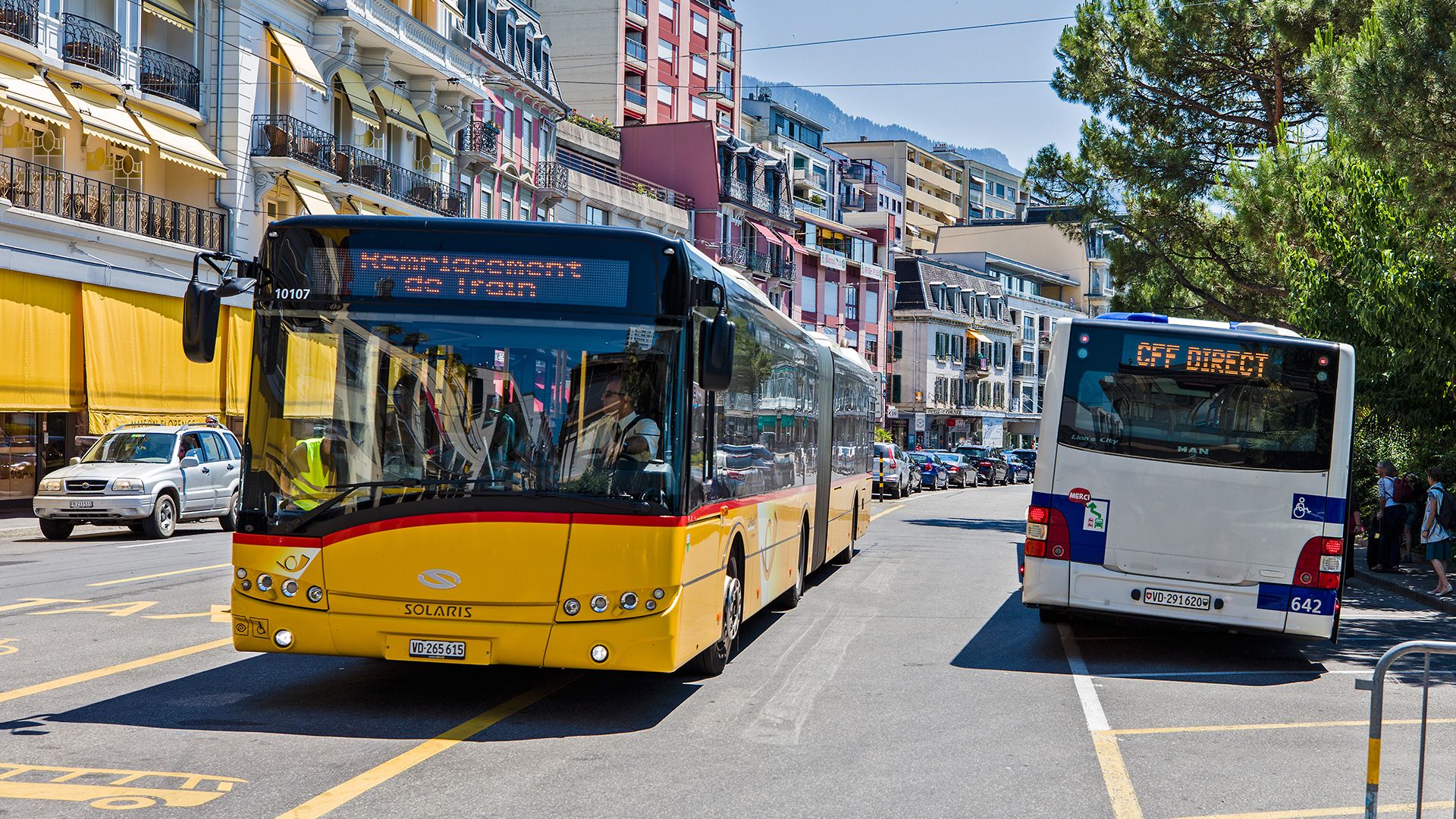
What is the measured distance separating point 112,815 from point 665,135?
2200 inches

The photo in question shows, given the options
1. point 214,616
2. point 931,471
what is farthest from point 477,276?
point 931,471

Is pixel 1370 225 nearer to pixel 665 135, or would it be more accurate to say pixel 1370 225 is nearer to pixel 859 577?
pixel 859 577

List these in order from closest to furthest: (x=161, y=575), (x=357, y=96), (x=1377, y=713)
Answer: (x=1377, y=713), (x=161, y=575), (x=357, y=96)

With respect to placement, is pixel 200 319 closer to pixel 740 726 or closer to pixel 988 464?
pixel 740 726

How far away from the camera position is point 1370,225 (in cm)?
2003

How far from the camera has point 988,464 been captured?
60125 mm

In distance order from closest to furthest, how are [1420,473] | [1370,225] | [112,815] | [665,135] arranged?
[112,815] < [1370,225] < [1420,473] < [665,135]

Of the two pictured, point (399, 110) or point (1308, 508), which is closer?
point (1308, 508)

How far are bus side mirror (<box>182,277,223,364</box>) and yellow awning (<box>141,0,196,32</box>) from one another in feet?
79.7

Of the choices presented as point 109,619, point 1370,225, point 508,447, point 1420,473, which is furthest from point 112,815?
point 1420,473

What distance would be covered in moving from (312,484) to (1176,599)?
6.63 metres

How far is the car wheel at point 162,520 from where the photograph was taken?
67.9ft

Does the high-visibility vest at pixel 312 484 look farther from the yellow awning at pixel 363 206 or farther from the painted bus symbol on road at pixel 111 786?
the yellow awning at pixel 363 206

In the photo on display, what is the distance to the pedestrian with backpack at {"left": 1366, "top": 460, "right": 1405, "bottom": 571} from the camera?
728 inches
